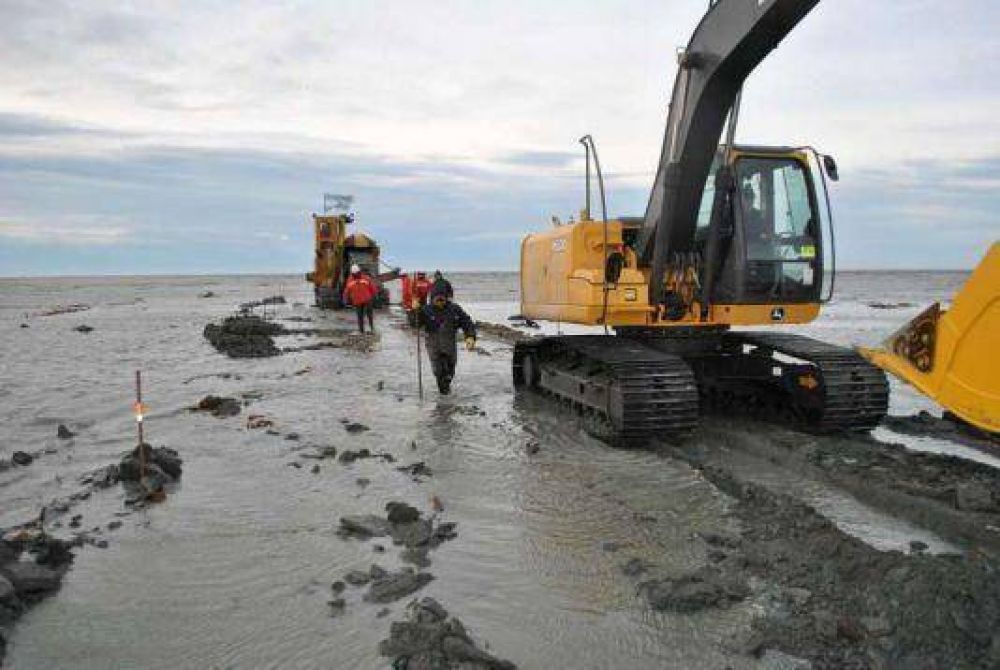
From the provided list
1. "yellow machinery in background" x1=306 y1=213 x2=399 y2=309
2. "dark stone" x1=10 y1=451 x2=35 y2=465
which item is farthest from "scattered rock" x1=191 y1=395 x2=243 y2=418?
"yellow machinery in background" x1=306 y1=213 x2=399 y2=309

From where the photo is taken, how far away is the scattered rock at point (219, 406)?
11.2 m

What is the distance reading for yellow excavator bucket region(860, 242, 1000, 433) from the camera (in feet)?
15.9

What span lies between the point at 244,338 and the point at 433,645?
1781 cm

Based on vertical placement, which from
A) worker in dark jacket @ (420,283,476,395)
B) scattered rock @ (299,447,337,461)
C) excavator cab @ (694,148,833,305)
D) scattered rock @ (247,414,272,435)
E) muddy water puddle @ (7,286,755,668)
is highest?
excavator cab @ (694,148,833,305)

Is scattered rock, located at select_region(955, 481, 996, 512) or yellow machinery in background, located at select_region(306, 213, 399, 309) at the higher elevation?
yellow machinery in background, located at select_region(306, 213, 399, 309)

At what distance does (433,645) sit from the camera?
4.25m

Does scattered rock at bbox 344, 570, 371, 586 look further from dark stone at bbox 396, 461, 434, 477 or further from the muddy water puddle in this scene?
dark stone at bbox 396, 461, 434, 477

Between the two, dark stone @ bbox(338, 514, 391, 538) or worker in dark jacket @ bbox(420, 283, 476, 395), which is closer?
dark stone @ bbox(338, 514, 391, 538)

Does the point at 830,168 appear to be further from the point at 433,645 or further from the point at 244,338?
the point at 244,338

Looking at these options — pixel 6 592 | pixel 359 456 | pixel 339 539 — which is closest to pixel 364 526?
pixel 339 539

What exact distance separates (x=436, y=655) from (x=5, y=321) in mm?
34700

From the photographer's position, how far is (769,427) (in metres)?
9.49

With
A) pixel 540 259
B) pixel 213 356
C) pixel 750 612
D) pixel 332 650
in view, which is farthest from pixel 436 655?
pixel 213 356

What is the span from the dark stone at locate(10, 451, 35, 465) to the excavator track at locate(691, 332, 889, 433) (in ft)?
24.3
